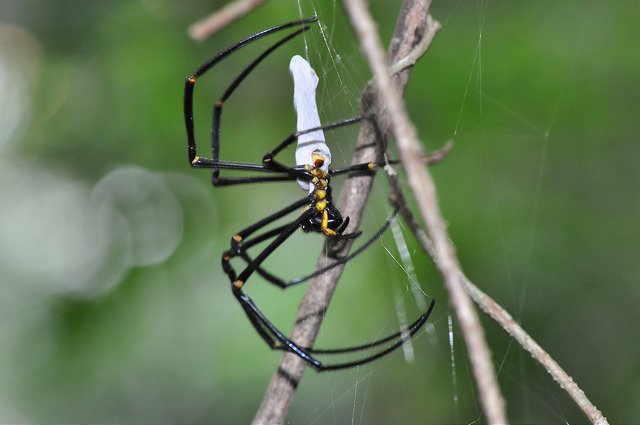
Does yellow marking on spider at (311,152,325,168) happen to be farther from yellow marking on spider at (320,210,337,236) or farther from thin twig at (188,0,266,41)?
thin twig at (188,0,266,41)

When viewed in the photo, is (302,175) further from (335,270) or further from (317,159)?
(335,270)

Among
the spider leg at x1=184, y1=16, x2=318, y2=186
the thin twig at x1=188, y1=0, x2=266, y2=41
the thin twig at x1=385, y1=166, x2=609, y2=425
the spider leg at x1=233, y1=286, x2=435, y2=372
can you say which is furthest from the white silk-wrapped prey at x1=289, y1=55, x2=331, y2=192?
the thin twig at x1=188, y1=0, x2=266, y2=41

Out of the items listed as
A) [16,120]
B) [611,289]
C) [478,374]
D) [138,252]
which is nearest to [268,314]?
[138,252]

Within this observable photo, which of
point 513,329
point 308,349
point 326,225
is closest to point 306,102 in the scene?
point 326,225

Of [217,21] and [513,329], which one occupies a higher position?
[217,21]

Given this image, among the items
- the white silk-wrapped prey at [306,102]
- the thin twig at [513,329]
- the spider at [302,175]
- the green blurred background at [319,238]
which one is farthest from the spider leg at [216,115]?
the thin twig at [513,329]

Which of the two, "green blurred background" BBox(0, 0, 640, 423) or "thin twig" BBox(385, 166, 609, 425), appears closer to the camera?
"thin twig" BBox(385, 166, 609, 425)
